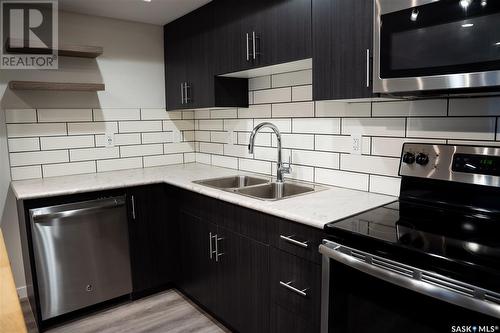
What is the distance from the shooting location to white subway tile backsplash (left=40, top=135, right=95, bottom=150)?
2.61 m

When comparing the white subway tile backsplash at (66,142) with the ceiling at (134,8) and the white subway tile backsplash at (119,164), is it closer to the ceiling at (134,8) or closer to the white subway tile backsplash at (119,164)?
the white subway tile backsplash at (119,164)

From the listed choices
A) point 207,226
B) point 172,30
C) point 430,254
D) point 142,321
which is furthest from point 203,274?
point 172,30

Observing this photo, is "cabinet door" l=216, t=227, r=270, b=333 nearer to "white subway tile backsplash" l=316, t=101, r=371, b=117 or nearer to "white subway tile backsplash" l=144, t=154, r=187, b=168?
"white subway tile backsplash" l=316, t=101, r=371, b=117

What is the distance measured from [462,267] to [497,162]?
591 millimetres

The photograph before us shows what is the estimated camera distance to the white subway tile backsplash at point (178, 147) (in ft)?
10.4

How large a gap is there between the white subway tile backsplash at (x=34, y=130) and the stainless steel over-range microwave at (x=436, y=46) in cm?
224

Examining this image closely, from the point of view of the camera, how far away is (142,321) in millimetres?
2330

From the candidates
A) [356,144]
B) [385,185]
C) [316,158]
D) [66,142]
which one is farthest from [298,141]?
[66,142]

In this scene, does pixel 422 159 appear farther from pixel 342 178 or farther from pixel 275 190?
pixel 275 190

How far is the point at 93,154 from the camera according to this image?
2.81 meters

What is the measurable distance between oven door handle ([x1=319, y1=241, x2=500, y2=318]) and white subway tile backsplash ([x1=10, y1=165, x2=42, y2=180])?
7.20 ft

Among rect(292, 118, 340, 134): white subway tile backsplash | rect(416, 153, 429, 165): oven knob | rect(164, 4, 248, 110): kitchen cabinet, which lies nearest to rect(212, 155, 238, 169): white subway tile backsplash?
rect(164, 4, 248, 110): kitchen cabinet

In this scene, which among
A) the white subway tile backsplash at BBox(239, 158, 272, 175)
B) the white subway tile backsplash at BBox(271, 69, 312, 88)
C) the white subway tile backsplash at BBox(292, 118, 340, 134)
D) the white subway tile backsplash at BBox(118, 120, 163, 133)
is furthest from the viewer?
the white subway tile backsplash at BBox(118, 120, 163, 133)

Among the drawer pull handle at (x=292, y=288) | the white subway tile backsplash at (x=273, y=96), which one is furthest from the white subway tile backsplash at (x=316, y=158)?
the drawer pull handle at (x=292, y=288)
